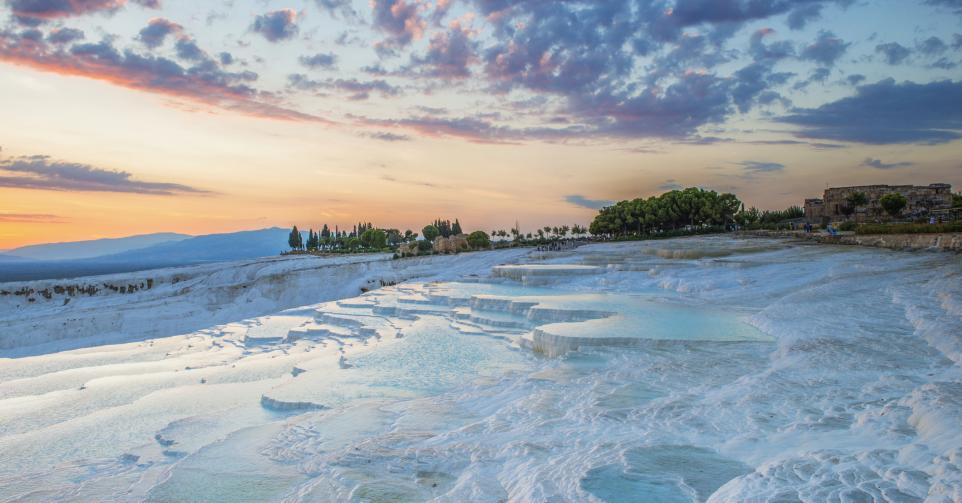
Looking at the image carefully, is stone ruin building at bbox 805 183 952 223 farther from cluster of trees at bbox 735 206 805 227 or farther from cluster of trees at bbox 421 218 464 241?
cluster of trees at bbox 421 218 464 241

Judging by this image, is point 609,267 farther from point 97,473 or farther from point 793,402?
point 97,473

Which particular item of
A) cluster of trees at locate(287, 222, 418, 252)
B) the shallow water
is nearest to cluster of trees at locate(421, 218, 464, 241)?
cluster of trees at locate(287, 222, 418, 252)

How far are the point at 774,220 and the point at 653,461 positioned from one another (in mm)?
56585

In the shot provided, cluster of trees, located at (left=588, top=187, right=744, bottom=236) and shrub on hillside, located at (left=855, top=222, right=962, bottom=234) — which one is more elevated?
cluster of trees, located at (left=588, top=187, right=744, bottom=236)

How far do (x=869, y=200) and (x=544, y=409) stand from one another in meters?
58.1

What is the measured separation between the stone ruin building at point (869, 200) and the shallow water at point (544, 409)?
40397 mm

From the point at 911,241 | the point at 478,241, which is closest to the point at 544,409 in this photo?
the point at 911,241

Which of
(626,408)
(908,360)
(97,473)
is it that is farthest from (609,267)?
(97,473)

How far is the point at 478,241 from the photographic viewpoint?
53.2m

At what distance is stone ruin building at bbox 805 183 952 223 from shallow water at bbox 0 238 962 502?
40397 mm

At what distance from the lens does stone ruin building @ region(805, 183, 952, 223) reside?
1903 inches

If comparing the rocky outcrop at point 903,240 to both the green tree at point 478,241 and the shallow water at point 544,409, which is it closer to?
the shallow water at point 544,409

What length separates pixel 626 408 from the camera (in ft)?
23.0

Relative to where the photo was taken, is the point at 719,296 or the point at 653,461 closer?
the point at 653,461
